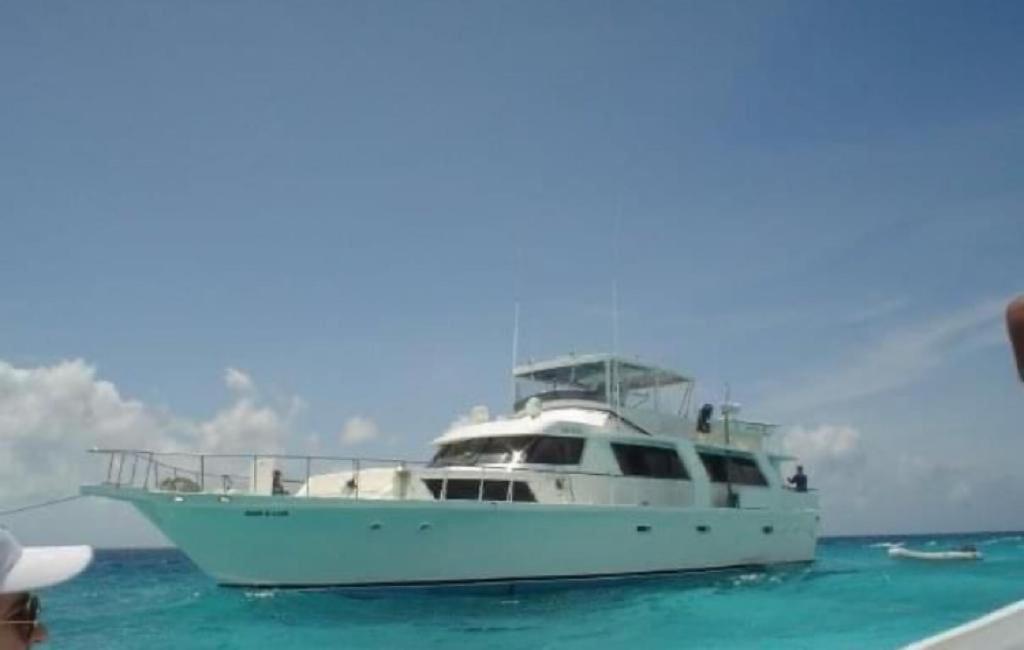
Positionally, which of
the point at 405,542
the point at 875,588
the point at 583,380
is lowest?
the point at 875,588

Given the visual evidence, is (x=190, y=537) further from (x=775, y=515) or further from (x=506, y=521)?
(x=775, y=515)

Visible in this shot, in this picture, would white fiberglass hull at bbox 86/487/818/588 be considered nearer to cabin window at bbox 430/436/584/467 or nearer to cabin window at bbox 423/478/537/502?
cabin window at bbox 423/478/537/502

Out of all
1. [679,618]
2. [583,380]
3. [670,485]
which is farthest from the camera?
[583,380]

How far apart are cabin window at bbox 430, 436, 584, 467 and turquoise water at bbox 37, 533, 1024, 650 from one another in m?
2.73

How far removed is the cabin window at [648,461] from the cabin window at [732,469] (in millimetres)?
1093

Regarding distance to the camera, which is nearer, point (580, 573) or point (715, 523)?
point (580, 573)

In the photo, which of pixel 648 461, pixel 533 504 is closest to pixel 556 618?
pixel 533 504

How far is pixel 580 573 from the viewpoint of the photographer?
711 inches

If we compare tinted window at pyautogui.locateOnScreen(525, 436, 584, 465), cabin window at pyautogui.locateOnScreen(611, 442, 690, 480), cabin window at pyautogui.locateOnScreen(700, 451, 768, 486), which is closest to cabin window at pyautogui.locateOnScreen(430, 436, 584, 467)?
tinted window at pyautogui.locateOnScreen(525, 436, 584, 465)

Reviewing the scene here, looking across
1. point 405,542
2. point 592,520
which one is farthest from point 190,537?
point 592,520

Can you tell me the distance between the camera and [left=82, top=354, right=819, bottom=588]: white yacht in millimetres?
15375

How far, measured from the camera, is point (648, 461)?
21266mm

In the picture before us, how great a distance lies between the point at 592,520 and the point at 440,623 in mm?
4935

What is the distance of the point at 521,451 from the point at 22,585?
56.1 ft
